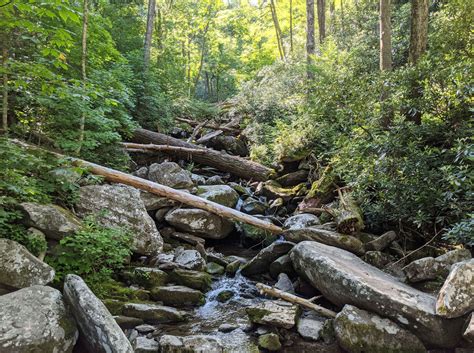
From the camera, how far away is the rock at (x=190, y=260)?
6.19 m

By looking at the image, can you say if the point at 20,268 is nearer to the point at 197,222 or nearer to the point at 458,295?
the point at 197,222

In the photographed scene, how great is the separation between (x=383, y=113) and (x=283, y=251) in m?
3.47

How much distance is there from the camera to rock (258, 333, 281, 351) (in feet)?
14.2

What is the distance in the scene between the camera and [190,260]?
6.34 metres

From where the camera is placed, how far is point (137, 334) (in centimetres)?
439

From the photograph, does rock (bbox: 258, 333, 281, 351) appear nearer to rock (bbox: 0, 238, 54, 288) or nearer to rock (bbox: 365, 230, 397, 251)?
rock (bbox: 365, 230, 397, 251)

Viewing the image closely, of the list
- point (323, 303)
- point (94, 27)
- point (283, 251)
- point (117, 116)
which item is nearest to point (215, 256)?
point (283, 251)

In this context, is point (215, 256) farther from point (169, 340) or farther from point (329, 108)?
point (329, 108)

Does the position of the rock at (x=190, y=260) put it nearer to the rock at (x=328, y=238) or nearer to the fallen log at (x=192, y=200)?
the fallen log at (x=192, y=200)

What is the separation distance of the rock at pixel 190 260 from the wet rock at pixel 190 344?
1.86 metres

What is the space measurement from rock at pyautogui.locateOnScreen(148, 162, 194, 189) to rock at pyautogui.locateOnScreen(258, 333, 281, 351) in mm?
5146

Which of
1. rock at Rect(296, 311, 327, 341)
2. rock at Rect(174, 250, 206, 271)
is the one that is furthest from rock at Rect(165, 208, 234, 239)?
rock at Rect(296, 311, 327, 341)

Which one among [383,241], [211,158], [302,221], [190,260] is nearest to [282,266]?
[302,221]

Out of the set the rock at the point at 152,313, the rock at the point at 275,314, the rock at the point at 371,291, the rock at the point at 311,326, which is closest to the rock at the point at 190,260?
the rock at the point at 152,313
